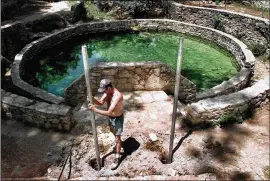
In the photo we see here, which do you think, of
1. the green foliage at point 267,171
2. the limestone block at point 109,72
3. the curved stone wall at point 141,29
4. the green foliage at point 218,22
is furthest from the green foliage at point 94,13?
the green foliage at point 267,171

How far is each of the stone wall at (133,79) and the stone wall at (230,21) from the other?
7.09 m

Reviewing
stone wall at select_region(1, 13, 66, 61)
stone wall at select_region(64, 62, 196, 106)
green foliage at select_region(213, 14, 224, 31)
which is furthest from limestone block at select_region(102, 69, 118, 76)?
green foliage at select_region(213, 14, 224, 31)

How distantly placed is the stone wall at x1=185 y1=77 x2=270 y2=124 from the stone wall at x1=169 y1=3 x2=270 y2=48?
6911mm

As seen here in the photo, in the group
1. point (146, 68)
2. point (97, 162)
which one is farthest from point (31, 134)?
point (146, 68)

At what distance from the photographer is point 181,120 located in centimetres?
713

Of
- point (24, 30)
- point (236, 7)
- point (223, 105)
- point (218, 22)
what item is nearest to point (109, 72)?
point (223, 105)

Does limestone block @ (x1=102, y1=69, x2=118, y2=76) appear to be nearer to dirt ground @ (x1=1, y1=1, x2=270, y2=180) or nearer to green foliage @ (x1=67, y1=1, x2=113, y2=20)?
dirt ground @ (x1=1, y1=1, x2=270, y2=180)

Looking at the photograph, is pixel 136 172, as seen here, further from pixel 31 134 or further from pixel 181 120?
pixel 31 134

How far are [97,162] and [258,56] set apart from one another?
9.92 m

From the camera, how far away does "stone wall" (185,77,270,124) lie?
6.74m

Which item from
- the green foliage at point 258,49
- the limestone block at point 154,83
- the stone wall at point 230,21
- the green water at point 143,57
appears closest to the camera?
the limestone block at point 154,83

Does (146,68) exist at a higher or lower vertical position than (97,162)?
higher

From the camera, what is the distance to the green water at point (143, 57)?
461 inches

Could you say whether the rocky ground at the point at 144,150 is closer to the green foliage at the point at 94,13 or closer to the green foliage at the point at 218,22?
the green foliage at the point at 218,22
